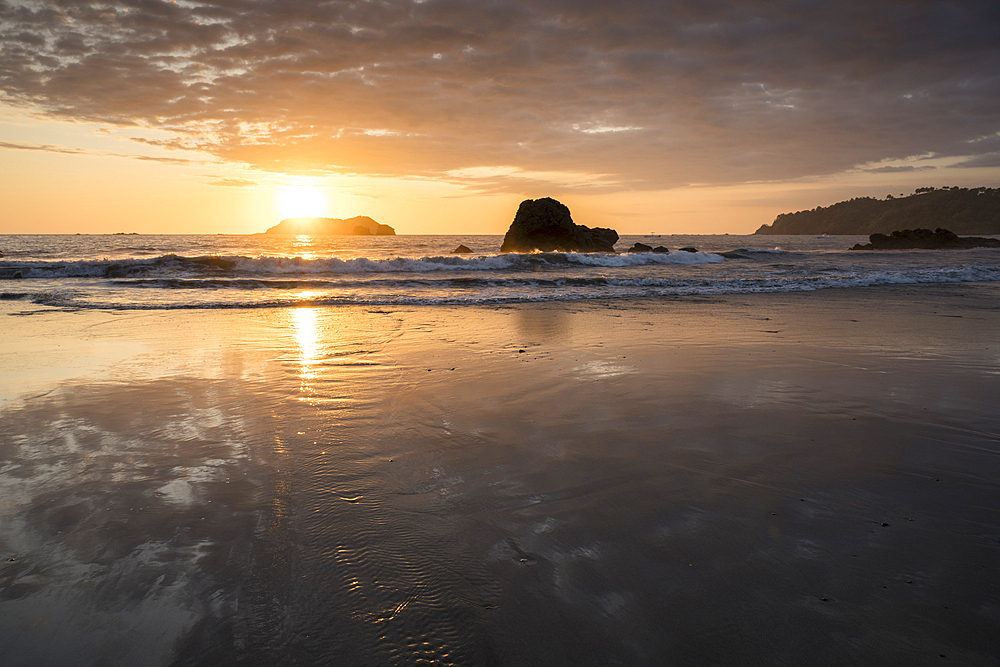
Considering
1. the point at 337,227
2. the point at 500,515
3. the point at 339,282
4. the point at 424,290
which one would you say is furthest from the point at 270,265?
the point at 337,227

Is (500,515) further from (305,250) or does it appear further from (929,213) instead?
(929,213)

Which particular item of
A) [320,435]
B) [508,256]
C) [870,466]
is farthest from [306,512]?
[508,256]

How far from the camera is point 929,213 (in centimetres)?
12681

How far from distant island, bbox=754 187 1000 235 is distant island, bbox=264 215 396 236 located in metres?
138

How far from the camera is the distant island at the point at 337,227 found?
138 m

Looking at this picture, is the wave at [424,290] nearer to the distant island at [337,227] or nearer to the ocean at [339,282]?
the ocean at [339,282]

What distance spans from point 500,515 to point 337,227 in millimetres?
149558

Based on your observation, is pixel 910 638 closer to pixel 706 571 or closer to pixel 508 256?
pixel 706 571

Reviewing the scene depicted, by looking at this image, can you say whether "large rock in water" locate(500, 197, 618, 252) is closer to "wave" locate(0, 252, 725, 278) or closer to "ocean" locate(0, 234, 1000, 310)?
"wave" locate(0, 252, 725, 278)

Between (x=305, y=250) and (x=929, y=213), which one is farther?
(x=929, y=213)

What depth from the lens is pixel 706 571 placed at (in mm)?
2064

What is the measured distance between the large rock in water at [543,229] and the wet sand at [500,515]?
3984 cm

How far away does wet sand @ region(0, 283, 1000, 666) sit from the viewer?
1737mm

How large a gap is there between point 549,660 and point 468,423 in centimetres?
233
